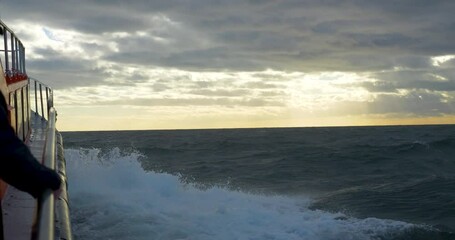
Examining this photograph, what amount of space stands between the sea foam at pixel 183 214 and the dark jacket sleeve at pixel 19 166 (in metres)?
7.69

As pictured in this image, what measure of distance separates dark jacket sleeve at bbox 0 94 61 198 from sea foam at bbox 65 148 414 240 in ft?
25.2

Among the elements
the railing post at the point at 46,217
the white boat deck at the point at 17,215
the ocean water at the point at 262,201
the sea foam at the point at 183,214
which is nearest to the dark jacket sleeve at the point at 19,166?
the railing post at the point at 46,217

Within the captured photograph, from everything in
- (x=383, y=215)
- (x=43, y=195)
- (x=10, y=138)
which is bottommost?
(x=383, y=215)

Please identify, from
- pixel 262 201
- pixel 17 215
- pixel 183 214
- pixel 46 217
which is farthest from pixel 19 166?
pixel 262 201

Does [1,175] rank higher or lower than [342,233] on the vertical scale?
higher

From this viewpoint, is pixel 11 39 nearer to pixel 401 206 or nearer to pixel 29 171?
pixel 29 171

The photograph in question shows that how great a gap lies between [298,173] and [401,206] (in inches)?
353

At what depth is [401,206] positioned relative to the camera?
1557 centimetres

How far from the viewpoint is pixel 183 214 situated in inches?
470

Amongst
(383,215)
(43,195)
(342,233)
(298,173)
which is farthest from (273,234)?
(298,173)

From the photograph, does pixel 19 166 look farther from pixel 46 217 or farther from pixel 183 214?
pixel 183 214

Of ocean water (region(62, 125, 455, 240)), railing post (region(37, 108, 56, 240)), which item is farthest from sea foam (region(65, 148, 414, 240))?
railing post (region(37, 108, 56, 240))

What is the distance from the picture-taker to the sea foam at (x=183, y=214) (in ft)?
34.3

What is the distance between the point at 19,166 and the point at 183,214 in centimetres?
1031
